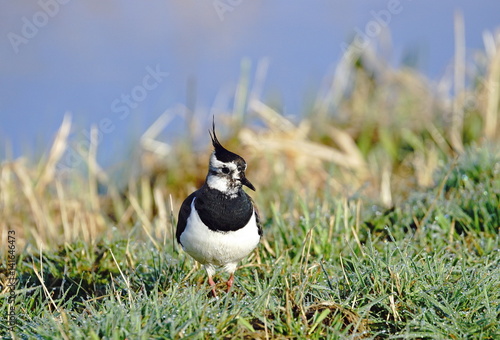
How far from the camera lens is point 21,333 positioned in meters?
2.95

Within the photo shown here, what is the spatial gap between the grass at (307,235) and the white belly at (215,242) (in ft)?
0.59

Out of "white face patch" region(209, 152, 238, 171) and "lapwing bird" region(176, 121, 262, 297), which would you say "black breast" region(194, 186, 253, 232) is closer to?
"lapwing bird" region(176, 121, 262, 297)

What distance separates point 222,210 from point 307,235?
475 millimetres

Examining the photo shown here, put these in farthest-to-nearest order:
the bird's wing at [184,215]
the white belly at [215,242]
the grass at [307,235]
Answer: the bird's wing at [184,215]
the white belly at [215,242]
the grass at [307,235]

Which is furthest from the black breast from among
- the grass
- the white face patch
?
the grass

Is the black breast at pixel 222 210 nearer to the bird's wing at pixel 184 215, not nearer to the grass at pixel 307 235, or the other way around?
the bird's wing at pixel 184 215

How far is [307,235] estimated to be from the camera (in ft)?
11.3

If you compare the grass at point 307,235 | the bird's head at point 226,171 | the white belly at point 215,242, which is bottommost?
the grass at point 307,235

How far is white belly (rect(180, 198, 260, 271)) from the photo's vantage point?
3500 mm

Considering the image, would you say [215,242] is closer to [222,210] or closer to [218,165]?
[222,210]

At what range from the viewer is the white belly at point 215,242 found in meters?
3.50

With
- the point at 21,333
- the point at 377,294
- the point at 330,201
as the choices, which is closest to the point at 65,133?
the point at 330,201

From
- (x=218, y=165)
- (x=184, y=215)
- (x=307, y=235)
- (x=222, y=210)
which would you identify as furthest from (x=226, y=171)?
(x=307, y=235)

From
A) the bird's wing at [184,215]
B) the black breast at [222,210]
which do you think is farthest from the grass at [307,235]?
the black breast at [222,210]
